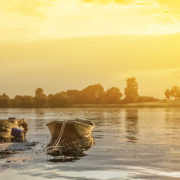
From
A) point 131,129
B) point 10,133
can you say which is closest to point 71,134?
point 10,133

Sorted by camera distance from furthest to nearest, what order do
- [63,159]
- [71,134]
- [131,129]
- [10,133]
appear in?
[131,129]
[10,133]
[71,134]
[63,159]

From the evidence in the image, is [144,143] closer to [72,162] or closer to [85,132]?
[85,132]

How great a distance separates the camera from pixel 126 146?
3981 cm

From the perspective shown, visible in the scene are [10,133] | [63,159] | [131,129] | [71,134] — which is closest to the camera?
[63,159]

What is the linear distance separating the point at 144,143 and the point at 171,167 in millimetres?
15289

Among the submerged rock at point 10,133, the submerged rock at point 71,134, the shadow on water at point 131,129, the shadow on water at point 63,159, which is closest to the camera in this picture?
the shadow on water at point 63,159

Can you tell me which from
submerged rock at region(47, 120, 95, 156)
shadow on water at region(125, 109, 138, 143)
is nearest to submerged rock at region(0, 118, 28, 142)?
submerged rock at region(47, 120, 95, 156)

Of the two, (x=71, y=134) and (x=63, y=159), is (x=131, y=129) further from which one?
(x=63, y=159)

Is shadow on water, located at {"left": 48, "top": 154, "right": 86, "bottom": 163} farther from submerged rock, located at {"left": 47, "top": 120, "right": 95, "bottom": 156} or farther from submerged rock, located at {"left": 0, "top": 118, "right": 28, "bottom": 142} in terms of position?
submerged rock, located at {"left": 0, "top": 118, "right": 28, "bottom": 142}

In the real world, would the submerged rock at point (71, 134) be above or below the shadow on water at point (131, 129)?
above

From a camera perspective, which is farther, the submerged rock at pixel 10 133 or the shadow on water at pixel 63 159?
Result: the submerged rock at pixel 10 133

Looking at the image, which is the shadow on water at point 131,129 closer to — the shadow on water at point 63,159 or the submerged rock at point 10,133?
the submerged rock at point 10,133

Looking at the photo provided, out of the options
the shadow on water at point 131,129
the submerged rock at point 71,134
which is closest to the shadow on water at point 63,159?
the submerged rock at point 71,134

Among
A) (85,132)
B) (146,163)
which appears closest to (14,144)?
(85,132)
